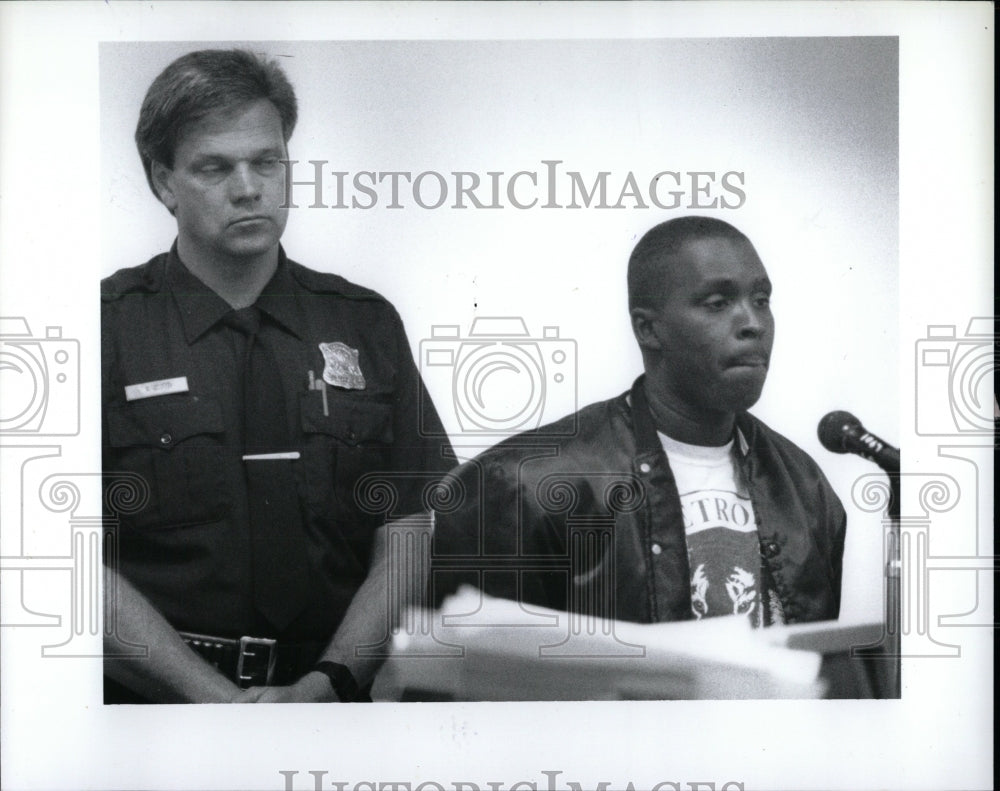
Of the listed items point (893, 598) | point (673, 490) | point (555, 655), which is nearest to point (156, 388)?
point (555, 655)

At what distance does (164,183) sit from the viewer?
3725mm

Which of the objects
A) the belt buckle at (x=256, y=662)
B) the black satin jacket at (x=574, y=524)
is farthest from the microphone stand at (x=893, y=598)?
the belt buckle at (x=256, y=662)

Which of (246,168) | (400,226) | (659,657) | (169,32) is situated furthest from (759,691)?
(169,32)

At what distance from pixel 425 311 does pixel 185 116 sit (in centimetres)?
86

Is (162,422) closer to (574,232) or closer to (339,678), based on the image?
(339,678)

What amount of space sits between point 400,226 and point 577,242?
50cm

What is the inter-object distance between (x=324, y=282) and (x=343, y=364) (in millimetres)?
237

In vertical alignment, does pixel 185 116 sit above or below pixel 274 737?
above

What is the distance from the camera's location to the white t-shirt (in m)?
3.76

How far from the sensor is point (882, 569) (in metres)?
3.82

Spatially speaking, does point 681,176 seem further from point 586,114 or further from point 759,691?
point 759,691

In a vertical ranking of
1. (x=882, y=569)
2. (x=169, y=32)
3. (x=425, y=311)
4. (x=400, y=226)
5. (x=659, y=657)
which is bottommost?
(x=659, y=657)

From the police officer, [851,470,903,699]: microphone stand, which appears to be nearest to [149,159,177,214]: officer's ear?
the police officer

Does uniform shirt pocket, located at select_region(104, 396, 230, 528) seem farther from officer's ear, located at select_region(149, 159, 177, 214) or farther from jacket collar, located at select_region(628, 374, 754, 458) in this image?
jacket collar, located at select_region(628, 374, 754, 458)
